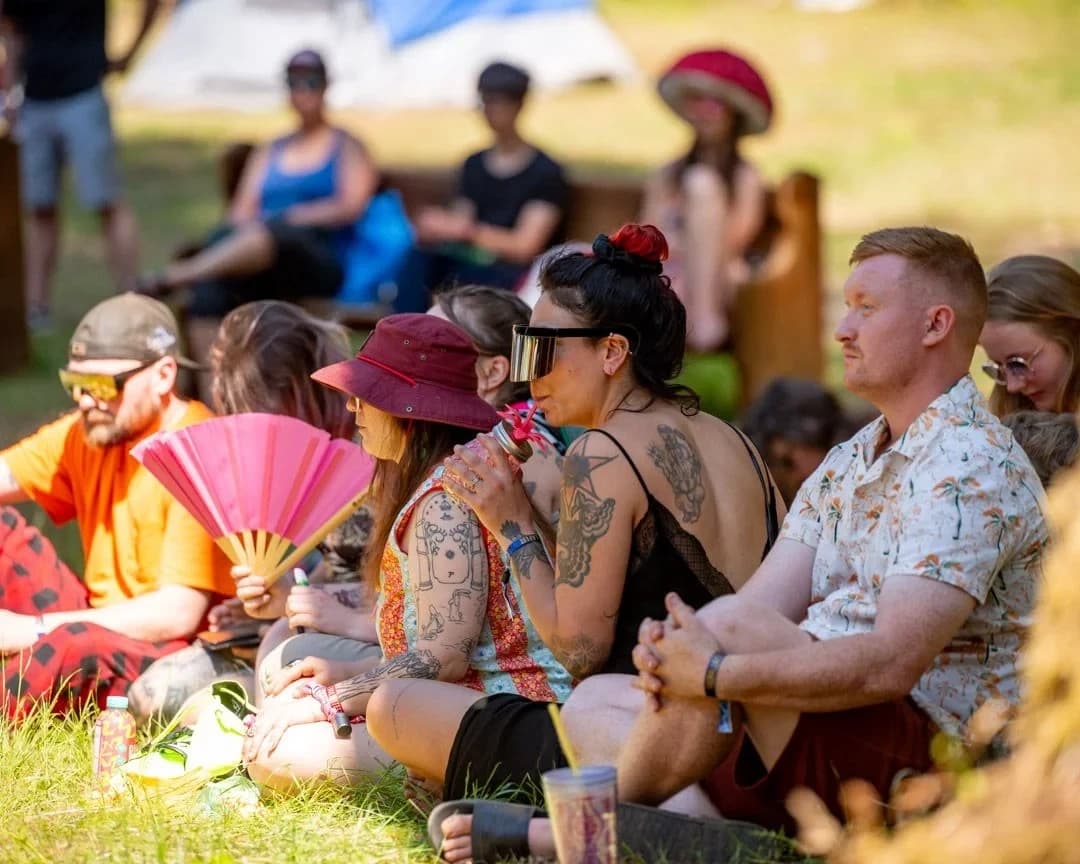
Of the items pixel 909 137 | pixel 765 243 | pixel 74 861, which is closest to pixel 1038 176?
pixel 909 137

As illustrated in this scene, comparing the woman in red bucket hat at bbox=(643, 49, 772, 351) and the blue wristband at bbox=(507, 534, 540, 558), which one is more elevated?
the woman in red bucket hat at bbox=(643, 49, 772, 351)

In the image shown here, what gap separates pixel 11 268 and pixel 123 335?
5.14 meters

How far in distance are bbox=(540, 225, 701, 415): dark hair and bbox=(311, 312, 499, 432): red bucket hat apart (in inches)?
16.8

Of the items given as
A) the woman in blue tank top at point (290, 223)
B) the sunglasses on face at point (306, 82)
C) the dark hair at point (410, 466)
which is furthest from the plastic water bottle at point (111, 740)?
the sunglasses on face at point (306, 82)

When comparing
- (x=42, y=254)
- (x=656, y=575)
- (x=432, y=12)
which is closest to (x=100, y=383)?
(x=656, y=575)

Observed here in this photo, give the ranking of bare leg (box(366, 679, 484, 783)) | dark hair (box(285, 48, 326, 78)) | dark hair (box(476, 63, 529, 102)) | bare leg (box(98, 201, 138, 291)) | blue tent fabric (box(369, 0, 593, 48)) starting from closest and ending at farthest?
bare leg (box(366, 679, 484, 783)) < dark hair (box(476, 63, 529, 102)) < dark hair (box(285, 48, 326, 78)) < bare leg (box(98, 201, 138, 291)) < blue tent fabric (box(369, 0, 593, 48))

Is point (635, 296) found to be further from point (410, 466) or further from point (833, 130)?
point (833, 130)

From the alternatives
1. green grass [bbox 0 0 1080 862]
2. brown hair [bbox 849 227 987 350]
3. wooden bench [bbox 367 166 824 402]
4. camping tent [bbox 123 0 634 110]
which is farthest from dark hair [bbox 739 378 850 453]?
camping tent [bbox 123 0 634 110]

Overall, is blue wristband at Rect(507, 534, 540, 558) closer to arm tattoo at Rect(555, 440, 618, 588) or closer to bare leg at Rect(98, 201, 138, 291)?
arm tattoo at Rect(555, 440, 618, 588)

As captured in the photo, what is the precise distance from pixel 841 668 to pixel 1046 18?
16.8 m

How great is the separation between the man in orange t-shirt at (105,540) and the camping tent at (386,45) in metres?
11.2

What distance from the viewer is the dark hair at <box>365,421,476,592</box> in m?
3.99

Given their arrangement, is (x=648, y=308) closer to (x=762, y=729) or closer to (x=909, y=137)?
(x=762, y=729)

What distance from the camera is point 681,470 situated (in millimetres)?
3535
